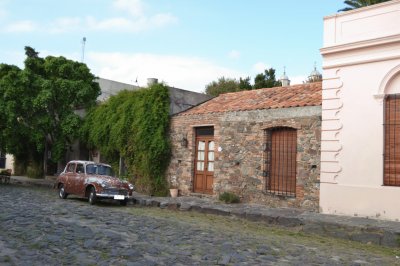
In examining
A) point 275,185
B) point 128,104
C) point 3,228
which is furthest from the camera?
point 128,104

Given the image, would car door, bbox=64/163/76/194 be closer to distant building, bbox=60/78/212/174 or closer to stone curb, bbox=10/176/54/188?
distant building, bbox=60/78/212/174

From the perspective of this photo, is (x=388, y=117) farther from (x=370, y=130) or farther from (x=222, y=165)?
(x=222, y=165)

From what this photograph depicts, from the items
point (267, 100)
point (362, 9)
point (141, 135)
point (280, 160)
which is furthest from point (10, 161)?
point (362, 9)

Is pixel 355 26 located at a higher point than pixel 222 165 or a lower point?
higher

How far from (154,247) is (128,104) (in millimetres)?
12412

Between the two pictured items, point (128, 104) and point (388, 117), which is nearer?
point (388, 117)

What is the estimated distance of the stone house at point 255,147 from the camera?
13289 mm

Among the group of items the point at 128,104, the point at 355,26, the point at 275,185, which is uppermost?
the point at 355,26

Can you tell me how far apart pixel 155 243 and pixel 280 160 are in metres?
7.30

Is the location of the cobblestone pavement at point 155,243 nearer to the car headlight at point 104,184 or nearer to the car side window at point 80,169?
the car headlight at point 104,184

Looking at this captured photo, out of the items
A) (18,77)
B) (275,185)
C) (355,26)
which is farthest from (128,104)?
(355,26)

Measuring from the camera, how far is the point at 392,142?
11242 millimetres

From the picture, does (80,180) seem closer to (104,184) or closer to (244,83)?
Answer: (104,184)

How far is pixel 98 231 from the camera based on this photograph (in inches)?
356
